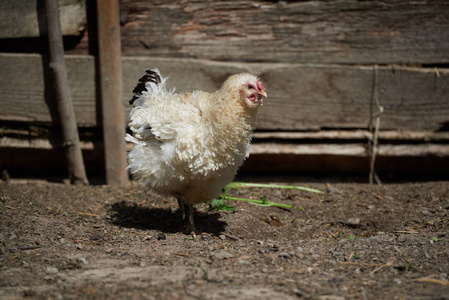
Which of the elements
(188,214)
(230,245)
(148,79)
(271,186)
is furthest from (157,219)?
(271,186)

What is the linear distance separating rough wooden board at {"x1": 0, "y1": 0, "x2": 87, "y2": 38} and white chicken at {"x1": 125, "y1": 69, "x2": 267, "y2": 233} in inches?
63.9

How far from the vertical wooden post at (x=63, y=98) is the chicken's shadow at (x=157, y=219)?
81 cm

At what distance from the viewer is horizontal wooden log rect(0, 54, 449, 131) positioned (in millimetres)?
4695

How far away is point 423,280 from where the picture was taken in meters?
2.59

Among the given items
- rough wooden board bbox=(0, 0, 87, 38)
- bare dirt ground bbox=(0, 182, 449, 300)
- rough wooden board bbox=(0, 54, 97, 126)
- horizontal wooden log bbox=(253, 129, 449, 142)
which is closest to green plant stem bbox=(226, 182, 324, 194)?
bare dirt ground bbox=(0, 182, 449, 300)

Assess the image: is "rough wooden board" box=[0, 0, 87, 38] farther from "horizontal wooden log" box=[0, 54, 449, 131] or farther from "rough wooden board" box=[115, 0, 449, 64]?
"rough wooden board" box=[115, 0, 449, 64]

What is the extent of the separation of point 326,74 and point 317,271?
267cm

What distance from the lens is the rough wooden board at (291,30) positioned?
184 inches

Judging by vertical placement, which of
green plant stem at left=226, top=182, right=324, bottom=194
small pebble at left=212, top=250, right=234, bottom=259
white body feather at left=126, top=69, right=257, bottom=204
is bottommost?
green plant stem at left=226, top=182, right=324, bottom=194

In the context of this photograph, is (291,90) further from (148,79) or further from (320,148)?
(148,79)

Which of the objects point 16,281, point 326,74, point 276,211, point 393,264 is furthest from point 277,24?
point 16,281

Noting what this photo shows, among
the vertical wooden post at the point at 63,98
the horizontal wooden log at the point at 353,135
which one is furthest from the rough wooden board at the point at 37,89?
the horizontal wooden log at the point at 353,135

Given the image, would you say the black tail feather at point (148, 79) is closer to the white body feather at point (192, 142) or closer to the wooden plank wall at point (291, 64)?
the white body feather at point (192, 142)

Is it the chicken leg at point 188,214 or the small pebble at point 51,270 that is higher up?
the small pebble at point 51,270
